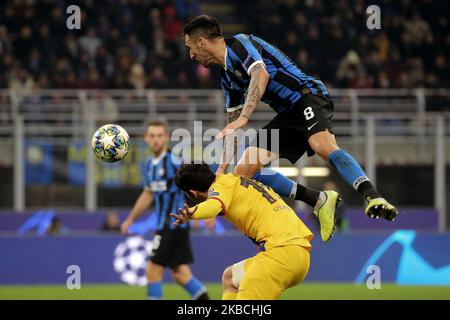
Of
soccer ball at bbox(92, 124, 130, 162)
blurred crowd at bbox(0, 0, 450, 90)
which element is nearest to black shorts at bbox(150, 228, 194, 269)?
soccer ball at bbox(92, 124, 130, 162)

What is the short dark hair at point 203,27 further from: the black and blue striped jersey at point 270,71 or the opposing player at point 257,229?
the opposing player at point 257,229

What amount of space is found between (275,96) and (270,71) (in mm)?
220

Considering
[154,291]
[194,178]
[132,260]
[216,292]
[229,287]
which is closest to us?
[194,178]

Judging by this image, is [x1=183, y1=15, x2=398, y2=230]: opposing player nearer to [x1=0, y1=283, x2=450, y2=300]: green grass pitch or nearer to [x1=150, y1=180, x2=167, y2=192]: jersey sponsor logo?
[x1=150, y1=180, x2=167, y2=192]: jersey sponsor logo

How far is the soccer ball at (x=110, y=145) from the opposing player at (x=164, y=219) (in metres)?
2.23

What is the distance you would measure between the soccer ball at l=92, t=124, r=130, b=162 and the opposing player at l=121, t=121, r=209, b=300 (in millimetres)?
2227

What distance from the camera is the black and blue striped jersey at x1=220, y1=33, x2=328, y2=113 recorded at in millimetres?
7887

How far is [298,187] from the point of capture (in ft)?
26.9

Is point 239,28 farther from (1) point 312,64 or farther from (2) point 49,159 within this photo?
(2) point 49,159

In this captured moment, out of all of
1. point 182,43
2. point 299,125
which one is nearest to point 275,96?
point 299,125

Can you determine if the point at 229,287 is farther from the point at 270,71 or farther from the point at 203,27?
the point at 203,27

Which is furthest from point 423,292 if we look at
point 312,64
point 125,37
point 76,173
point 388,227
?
point 125,37

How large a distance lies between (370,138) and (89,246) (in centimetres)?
531

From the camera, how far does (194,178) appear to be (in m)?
6.85
